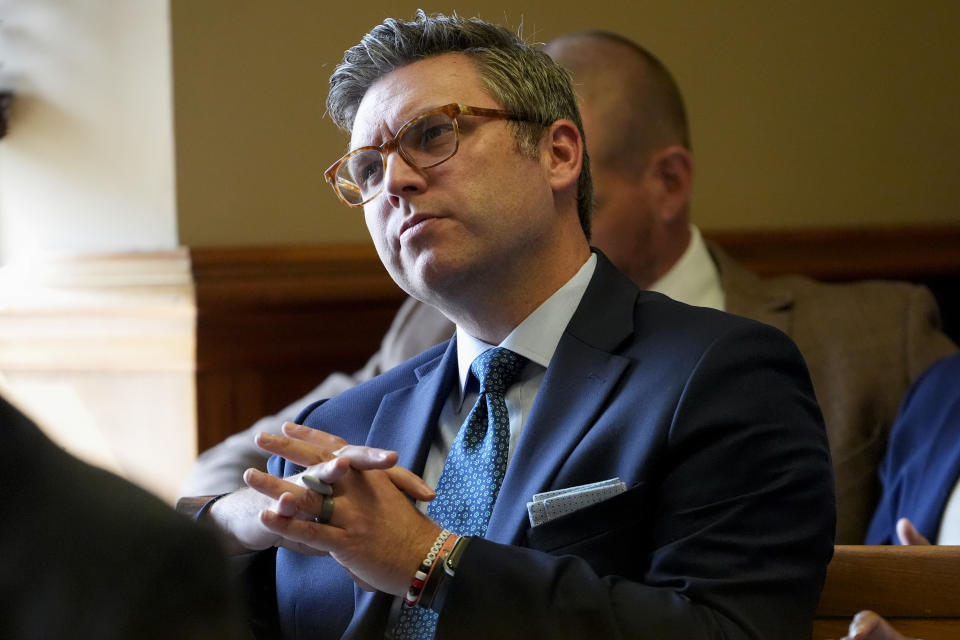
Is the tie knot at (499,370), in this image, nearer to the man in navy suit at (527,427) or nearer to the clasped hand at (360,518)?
the man in navy suit at (527,427)

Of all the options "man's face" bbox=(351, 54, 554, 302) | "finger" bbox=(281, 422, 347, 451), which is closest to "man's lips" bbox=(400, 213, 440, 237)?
"man's face" bbox=(351, 54, 554, 302)

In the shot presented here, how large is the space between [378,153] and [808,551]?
70 cm

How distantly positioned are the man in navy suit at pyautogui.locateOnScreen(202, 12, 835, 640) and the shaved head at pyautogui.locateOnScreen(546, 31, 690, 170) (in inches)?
42.4

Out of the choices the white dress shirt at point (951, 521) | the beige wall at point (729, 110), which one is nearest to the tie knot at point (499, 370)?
the white dress shirt at point (951, 521)

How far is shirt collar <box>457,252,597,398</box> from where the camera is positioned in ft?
4.92

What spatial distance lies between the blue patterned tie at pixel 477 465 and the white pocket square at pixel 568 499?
0.09 m

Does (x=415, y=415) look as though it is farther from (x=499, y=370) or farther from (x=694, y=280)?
(x=694, y=280)

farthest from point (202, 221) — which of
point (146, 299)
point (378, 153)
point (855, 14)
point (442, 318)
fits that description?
point (855, 14)

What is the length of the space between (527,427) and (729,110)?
1.94 meters

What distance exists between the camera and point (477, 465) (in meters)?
1.44

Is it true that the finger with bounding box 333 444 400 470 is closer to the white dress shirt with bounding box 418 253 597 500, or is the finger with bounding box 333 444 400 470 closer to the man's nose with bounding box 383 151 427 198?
the white dress shirt with bounding box 418 253 597 500

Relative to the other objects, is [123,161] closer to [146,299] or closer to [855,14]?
[146,299]

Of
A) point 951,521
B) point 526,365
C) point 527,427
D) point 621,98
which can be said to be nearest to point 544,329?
point 526,365

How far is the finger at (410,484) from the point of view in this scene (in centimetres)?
129
